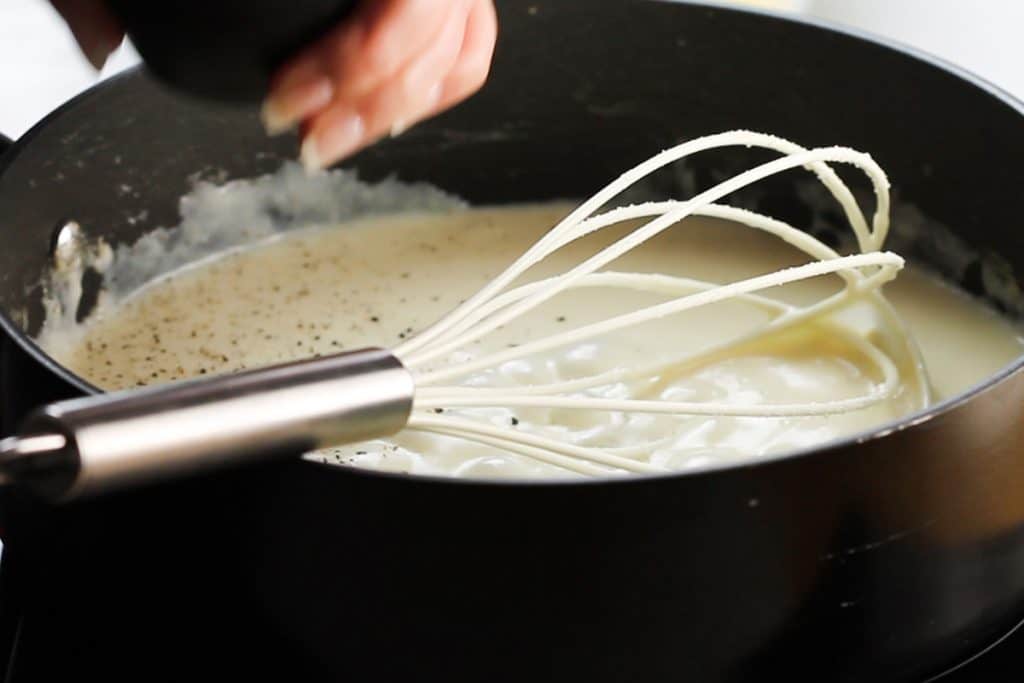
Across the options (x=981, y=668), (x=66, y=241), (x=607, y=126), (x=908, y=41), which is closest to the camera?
(x=981, y=668)

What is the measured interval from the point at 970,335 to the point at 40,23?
1.17 meters

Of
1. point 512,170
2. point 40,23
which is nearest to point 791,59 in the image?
point 512,170

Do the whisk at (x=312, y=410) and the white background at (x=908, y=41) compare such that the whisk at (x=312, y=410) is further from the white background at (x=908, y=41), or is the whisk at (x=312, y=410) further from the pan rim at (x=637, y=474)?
the white background at (x=908, y=41)

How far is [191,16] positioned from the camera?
678mm

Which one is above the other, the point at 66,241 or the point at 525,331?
the point at 66,241

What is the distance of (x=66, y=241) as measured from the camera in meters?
1.19

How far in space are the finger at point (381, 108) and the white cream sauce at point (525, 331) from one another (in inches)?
11.2

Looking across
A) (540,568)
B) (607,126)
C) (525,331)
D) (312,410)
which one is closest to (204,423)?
(312,410)

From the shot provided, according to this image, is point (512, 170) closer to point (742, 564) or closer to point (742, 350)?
point (742, 350)

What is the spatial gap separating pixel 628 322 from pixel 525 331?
410 mm

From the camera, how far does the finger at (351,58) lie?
0.71m

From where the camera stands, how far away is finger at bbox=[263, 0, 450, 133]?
0.71 m

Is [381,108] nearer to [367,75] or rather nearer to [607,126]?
[367,75]

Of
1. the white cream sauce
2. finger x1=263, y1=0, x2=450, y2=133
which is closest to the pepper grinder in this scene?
finger x1=263, y1=0, x2=450, y2=133
